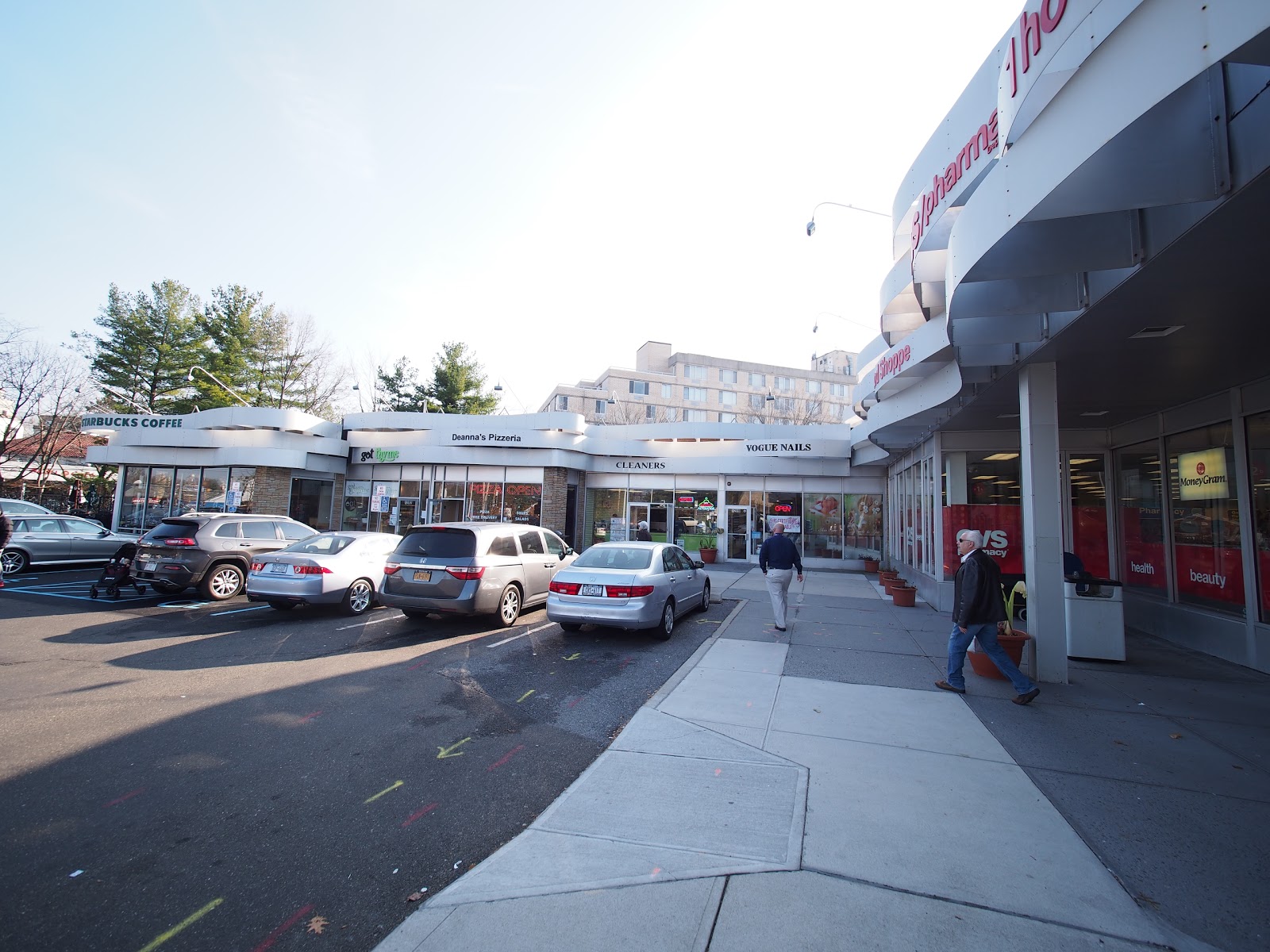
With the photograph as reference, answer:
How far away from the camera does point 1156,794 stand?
4191 millimetres

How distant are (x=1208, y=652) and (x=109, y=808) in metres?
12.6

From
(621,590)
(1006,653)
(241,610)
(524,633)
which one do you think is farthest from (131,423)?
(1006,653)

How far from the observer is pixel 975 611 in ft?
21.0

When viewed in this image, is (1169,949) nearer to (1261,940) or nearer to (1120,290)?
(1261,940)

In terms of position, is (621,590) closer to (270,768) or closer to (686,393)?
(270,768)

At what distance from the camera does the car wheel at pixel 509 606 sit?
9.70 m

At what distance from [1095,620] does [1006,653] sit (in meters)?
2.22

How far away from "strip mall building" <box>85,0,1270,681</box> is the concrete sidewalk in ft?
7.76

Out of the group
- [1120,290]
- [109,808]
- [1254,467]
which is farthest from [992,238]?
[109,808]

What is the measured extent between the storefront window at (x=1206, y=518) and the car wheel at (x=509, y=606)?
10.5 metres

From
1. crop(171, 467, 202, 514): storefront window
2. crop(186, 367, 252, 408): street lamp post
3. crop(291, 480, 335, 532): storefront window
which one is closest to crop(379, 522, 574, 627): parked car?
crop(291, 480, 335, 532): storefront window

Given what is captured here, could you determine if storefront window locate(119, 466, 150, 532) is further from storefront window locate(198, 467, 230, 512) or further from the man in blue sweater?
the man in blue sweater

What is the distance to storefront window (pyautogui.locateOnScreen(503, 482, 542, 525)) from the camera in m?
23.4

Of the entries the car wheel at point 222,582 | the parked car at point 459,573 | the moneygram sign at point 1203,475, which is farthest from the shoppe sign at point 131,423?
the moneygram sign at point 1203,475
